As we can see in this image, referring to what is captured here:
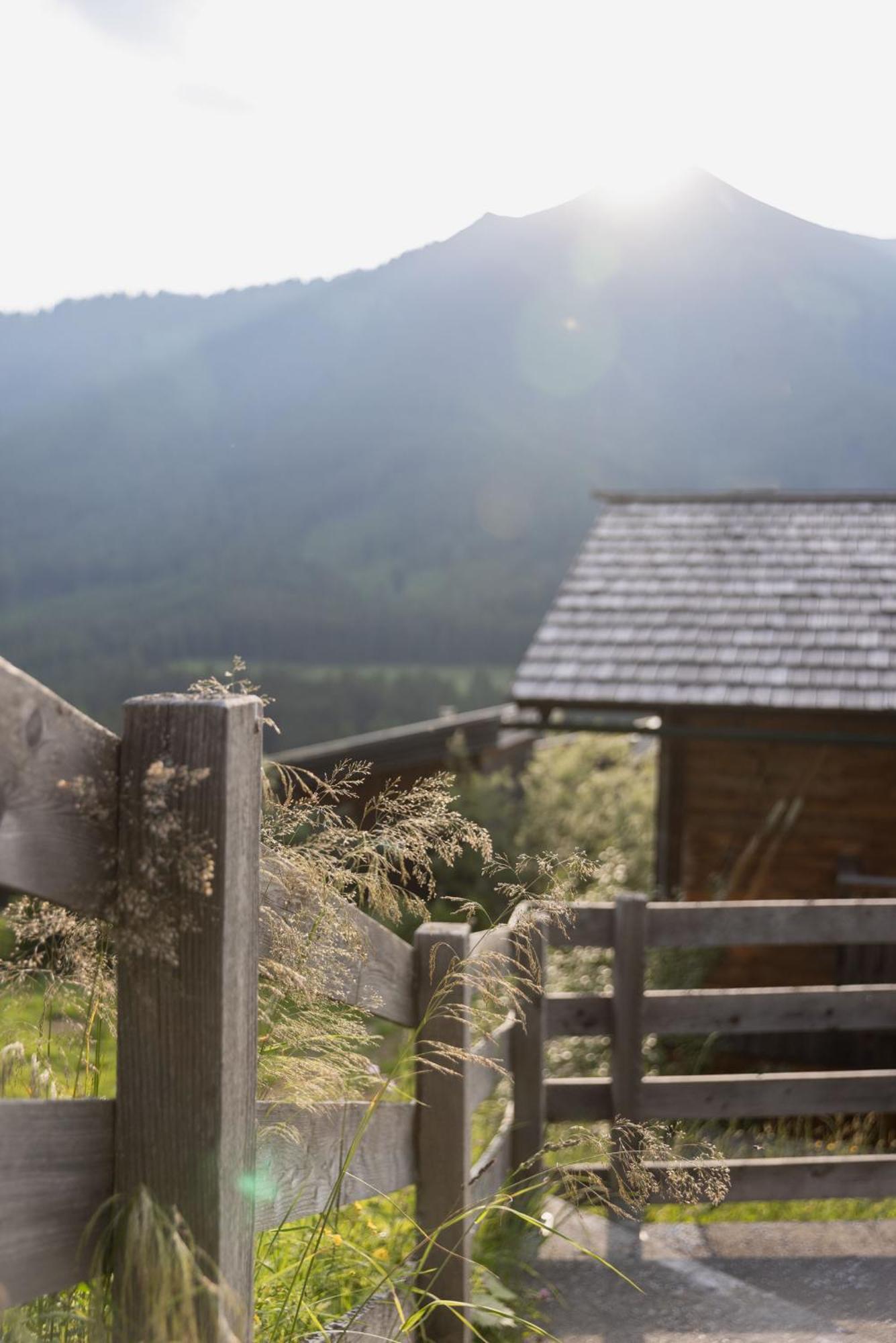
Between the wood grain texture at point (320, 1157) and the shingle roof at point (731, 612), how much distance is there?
7249mm

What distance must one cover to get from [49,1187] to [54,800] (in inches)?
18.3

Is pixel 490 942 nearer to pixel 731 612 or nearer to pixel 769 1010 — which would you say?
pixel 769 1010

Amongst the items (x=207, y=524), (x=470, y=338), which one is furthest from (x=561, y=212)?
(x=207, y=524)

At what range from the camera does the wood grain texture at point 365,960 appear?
1826 mm

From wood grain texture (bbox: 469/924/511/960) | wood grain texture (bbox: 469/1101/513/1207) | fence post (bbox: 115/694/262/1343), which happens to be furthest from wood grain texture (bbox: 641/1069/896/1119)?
fence post (bbox: 115/694/262/1343)

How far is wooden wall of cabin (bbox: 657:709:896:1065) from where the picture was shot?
964cm

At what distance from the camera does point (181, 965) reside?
4.73ft

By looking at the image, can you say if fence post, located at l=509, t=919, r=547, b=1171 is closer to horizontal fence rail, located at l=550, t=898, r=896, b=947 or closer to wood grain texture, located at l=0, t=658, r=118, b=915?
horizontal fence rail, located at l=550, t=898, r=896, b=947

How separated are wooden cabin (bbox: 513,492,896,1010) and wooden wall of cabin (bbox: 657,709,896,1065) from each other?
0.01 metres

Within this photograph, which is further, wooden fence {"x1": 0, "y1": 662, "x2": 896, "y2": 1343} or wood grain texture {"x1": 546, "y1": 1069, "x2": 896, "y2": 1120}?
wood grain texture {"x1": 546, "y1": 1069, "x2": 896, "y2": 1120}

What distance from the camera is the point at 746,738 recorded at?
31.8ft

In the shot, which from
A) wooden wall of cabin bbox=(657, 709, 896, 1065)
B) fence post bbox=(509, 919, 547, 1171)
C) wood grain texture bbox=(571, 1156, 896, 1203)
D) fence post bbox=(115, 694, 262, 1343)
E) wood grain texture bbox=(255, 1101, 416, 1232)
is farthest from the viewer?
wooden wall of cabin bbox=(657, 709, 896, 1065)

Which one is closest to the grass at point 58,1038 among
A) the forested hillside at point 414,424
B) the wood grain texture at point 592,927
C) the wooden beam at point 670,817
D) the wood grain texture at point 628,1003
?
the wood grain texture at point 592,927

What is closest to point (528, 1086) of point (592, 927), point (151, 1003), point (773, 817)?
point (592, 927)
